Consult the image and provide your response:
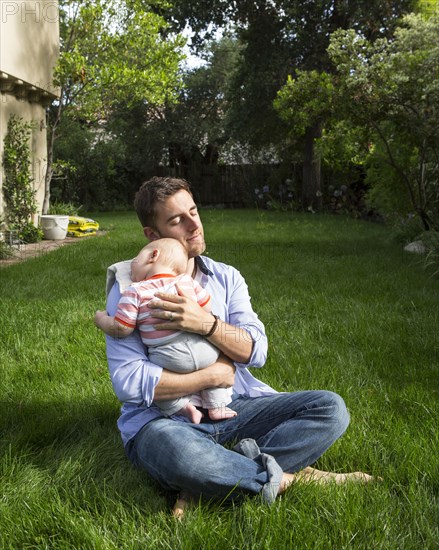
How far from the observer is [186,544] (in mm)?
1964

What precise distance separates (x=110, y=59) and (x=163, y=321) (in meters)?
13.6

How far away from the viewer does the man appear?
2229 mm

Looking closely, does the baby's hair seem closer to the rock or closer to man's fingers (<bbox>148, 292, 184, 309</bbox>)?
man's fingers (<bbox>148, 292, 184, 309</bbox>)

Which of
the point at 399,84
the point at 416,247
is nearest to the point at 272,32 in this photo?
the point at 399,84

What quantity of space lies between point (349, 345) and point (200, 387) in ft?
Result: 7.49

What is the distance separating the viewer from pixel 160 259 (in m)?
2.33

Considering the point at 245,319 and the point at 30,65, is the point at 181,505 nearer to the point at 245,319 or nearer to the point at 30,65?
the point at 245,319

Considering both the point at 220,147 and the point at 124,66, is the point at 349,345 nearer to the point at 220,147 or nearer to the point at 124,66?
the point at 124,66

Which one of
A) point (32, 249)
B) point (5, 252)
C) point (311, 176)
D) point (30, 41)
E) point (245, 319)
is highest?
point (30, 41)

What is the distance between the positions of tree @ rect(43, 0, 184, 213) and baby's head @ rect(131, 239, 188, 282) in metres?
10.9

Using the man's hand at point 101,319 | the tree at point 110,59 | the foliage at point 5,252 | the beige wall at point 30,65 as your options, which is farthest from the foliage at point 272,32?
the man's hand at point 101,319

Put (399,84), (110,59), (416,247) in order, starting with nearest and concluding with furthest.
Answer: (399,84) < (416,247) < (110,59)

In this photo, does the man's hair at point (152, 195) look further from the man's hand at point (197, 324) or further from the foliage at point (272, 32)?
the foliage at point (272, 32)

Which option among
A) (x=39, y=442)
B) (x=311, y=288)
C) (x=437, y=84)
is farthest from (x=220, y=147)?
(x=39, y=442)
